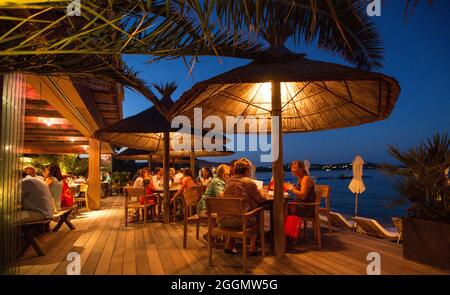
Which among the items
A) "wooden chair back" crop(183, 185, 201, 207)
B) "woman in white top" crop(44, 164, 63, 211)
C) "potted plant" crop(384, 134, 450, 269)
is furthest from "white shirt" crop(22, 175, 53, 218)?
"potted plant" crop(384, 134, 450, 269)

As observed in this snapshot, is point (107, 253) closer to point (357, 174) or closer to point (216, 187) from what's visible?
point (216, 187)

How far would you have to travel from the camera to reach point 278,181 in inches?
171

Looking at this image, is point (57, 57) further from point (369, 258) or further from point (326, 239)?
point (326, 239)

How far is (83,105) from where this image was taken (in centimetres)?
673

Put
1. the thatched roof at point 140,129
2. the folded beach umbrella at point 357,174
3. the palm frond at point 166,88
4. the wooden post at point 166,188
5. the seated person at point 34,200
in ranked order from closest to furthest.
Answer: the seated person at point 34,200 < the thatched roof at point 140,129 < the wooden post at point 166,188 < the folded beach umbrella at point 357,174 < the palm frond at point 166,88

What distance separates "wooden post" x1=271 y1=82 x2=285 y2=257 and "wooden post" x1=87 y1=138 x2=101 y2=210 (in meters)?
7.69

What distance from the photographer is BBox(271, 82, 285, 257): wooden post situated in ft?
14.0

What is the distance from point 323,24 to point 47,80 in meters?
4.30

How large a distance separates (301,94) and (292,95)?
15cm

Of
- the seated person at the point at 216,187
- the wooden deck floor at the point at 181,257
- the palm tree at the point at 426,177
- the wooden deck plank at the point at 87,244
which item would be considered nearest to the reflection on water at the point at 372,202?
the palm tree at the point at 426,177

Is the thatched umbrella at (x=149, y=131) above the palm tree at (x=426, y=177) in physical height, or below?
above

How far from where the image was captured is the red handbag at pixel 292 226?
459 cm

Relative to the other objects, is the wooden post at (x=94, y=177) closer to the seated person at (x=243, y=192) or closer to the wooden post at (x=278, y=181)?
the seated person at (x=243, y=192)

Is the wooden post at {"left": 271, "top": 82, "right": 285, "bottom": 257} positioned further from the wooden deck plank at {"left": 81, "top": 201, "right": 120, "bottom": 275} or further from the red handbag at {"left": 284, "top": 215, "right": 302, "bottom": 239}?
the wooden deck plank at {"left": 81, "top": 201, "right": 120, "bottom": 275}
